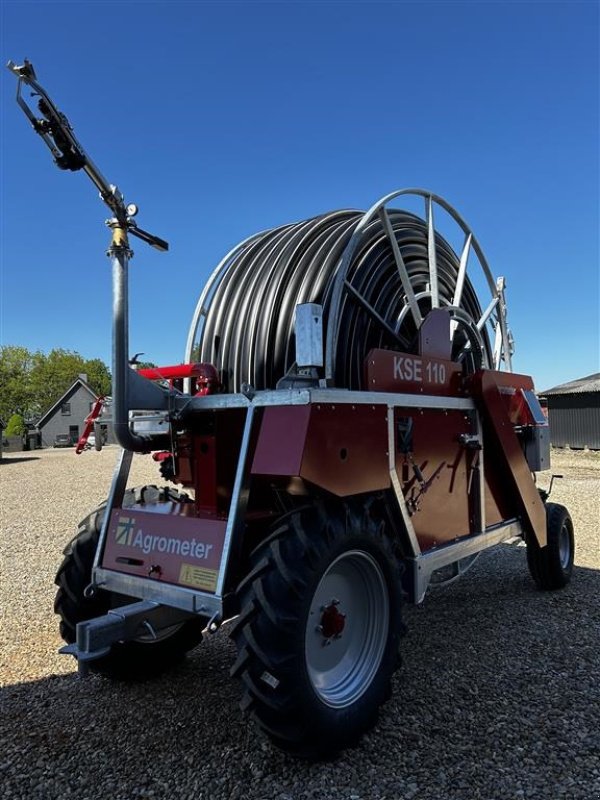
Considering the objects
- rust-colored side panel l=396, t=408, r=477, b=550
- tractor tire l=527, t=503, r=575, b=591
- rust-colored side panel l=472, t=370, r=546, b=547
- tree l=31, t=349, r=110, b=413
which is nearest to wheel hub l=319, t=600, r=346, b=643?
rust-colored side panel l=396, t=408, r=477, b=550

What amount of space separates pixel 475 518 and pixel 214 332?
2.48 m

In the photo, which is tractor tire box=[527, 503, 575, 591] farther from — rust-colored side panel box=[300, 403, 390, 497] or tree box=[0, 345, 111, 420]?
tree box=[0, 345, 111, 420]

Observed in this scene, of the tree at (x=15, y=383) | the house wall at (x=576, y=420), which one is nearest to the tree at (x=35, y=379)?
the tree at (x=15, y=383)

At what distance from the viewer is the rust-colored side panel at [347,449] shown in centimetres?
277

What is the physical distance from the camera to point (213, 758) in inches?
110

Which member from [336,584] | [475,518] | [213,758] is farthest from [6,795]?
[475,518]

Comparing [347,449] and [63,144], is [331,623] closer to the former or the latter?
[347,449]

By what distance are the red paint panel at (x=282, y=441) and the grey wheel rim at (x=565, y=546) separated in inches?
154

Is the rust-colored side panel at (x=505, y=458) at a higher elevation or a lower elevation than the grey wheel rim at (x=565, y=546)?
higher

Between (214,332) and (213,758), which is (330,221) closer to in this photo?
(214,332)

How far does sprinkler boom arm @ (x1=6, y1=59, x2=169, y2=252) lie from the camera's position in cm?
267

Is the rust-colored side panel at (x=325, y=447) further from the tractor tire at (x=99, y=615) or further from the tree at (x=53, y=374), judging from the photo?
the tree at (x=53, y=374)

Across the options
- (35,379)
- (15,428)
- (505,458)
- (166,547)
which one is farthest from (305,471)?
(35,379)

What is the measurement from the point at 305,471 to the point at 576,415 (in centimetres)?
2516
